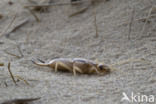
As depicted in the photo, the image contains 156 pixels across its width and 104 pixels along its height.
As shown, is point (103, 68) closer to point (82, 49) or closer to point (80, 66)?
point (80, 66)

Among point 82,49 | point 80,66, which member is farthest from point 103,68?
point 82,49

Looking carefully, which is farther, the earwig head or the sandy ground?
the earwig head

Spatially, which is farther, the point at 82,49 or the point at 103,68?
the point at 82,49

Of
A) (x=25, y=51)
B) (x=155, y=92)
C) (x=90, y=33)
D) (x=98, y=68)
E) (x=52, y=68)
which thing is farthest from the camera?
(x=90, y=33)

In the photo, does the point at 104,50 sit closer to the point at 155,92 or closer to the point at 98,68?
the point at 98,68

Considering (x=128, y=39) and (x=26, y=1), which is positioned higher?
(x=26, y=1)

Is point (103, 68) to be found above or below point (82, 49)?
below

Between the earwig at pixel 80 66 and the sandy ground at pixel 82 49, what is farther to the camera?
the earwig at pixel 80 66

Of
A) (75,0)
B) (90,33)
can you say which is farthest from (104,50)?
(75,0)
